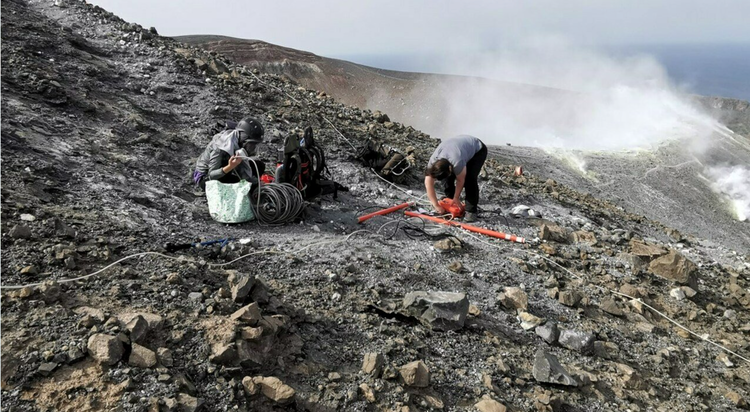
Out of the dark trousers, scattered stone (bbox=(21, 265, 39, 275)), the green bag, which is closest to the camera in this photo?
scattered stone (bbox=(21, 265, 39, 275))

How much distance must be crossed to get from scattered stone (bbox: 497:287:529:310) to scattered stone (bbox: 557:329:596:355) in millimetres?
447

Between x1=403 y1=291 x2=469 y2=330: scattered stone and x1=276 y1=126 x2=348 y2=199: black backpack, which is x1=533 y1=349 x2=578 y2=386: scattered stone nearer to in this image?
x1=403 y1=291 x2=469 y2=330: scattered stone

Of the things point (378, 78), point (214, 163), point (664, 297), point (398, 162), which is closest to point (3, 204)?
point (214, 163)

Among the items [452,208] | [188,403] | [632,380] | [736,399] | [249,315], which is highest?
[452,208]

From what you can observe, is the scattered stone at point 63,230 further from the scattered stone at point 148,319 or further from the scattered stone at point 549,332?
the scattered stone at point 549,332

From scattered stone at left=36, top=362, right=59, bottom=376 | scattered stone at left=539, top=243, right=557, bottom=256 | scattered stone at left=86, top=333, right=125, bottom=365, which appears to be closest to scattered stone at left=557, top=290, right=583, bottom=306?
scattered stone at left=539, top=243, right=557, bottom=256

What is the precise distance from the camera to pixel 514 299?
171 inches

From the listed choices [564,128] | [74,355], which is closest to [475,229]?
[74,355]

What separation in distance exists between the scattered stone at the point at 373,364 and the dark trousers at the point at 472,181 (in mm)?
3411

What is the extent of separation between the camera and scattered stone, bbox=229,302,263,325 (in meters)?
2.96

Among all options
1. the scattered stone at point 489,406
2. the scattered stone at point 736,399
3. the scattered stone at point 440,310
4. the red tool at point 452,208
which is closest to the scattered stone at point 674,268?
the scattered stone at point 736,399

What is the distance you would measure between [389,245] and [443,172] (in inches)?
47.4

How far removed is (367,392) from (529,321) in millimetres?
1900

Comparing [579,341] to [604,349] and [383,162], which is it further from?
[383,162]
